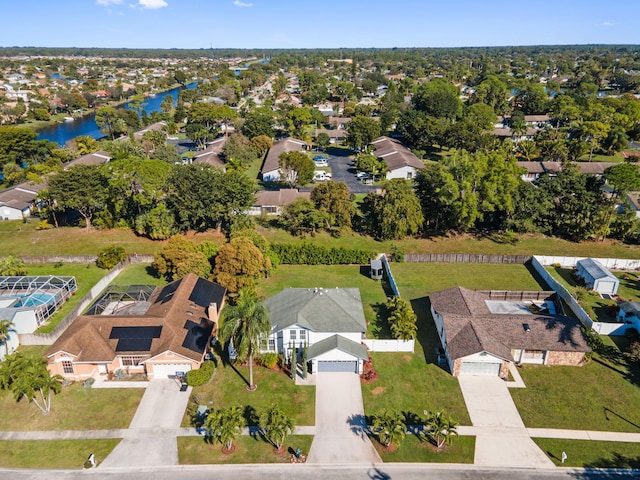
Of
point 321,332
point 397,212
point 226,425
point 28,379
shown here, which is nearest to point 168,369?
point 28,379

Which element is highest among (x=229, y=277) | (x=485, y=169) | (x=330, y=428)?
(x=485, y=169)

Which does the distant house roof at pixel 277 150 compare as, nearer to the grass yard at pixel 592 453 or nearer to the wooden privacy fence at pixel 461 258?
the wooden privacy fence at pixel 461 258

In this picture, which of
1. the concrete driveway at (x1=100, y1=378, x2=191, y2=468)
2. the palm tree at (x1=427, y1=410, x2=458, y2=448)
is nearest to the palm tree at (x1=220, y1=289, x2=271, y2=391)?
the concrete driveway at (x1=100, y1=378, x2=191, y2=468)

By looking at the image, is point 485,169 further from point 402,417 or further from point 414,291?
point 402,417

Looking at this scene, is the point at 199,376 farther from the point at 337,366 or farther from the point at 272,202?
the point at 272,202

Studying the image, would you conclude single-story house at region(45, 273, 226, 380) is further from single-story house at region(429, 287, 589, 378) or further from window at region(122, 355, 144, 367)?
single-story house at region(429, 287, 589, 378)

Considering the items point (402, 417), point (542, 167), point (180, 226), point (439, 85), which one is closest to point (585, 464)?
point (402, 417)
